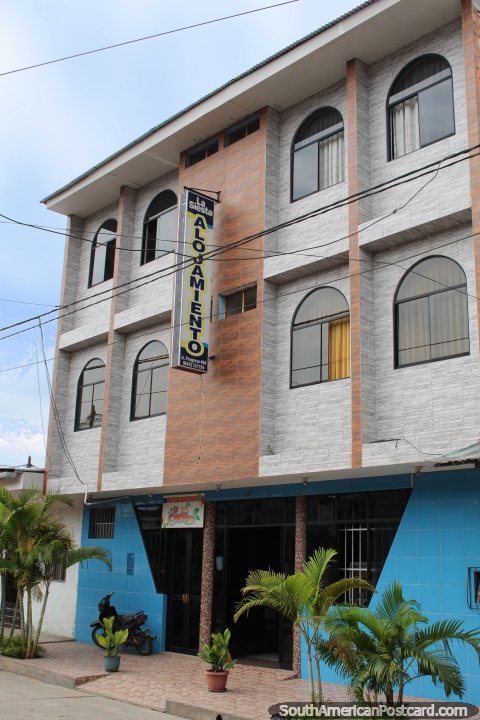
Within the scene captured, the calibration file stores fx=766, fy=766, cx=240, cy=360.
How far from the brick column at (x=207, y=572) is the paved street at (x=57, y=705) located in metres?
3.77

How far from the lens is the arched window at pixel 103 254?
22.1m

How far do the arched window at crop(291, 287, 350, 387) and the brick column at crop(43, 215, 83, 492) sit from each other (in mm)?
8511

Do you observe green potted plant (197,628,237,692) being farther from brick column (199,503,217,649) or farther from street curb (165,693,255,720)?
brick column (199,503,217,649)

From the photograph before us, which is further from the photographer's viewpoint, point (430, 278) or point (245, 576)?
point (245, 576)

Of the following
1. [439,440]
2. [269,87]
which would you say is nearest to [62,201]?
[269,87]

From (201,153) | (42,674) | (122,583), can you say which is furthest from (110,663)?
(201,153)

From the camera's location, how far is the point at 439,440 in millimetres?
12500

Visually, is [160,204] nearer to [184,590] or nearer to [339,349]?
[339,349]

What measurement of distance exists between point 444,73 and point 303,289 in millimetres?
4839

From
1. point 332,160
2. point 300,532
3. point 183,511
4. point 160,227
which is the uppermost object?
point 160,227

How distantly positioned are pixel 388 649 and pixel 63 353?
15.4 metres

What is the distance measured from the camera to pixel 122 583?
62.8 feet

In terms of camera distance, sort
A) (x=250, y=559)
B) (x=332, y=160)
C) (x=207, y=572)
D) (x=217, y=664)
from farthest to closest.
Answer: (x=250, y=559), (x=207, y=572), (x=332, y=160), (x=217, y=664)

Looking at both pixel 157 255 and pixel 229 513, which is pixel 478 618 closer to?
pixel 229 513
